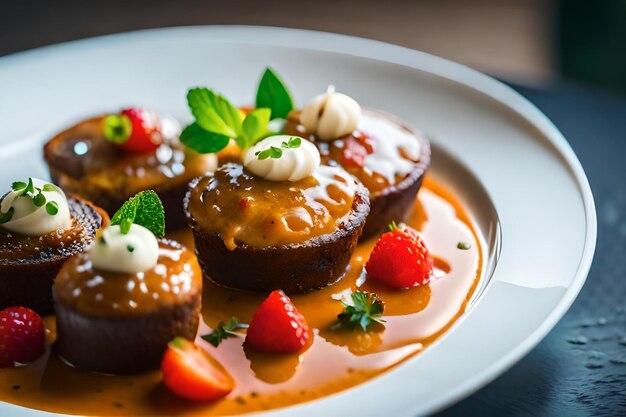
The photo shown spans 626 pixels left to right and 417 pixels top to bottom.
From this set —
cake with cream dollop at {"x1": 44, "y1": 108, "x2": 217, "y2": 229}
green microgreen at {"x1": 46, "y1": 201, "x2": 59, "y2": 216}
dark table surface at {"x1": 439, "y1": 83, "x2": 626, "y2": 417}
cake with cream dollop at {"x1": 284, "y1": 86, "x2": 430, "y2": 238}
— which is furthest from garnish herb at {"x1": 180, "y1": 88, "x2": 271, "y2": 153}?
dark table surface at {"x1": 439, "y1": 83, "x2": 626, "y2": 417}

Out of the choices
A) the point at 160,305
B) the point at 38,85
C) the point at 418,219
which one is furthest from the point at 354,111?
the point at 38,85

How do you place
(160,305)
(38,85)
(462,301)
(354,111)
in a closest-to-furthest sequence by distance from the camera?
(160,305)
(462,301)
(354,111)
(38,85)

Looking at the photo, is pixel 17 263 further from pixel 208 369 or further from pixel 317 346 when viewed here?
pixel 317 346

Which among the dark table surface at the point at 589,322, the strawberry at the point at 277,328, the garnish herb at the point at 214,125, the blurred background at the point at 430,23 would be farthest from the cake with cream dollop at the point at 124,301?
the blurred background at the point at 430,23

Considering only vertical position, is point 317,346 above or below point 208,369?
above

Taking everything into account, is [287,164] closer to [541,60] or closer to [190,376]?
[190,376]

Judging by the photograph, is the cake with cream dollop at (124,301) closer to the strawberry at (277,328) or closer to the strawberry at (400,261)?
the strawberry at (277,328)
